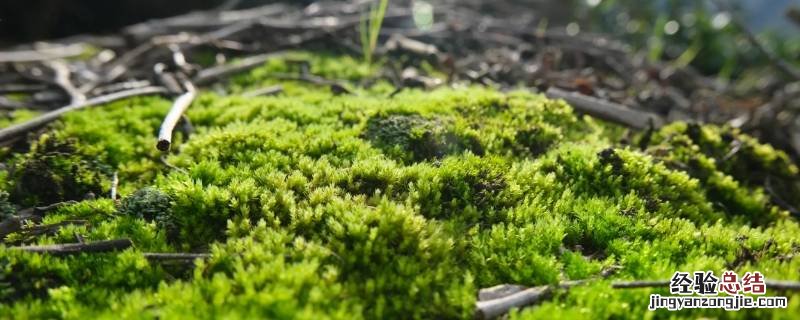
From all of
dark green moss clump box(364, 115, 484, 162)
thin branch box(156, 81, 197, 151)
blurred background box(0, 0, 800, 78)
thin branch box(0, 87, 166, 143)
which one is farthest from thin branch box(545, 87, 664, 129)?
thin branch box(0, 87, 166, 143)

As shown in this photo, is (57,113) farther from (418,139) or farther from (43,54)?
(43,54)

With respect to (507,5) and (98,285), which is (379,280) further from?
(507,5)

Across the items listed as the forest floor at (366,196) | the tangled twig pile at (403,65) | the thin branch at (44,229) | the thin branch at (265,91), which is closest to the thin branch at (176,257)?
the forest floor at (366,196)

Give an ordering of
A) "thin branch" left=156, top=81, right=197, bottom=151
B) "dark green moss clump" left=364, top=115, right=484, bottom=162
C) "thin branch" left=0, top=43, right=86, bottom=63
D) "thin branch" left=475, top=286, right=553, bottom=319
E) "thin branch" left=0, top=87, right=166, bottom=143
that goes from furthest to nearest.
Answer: "thin branch" left=0, top=43, right=86, bottom=63 → "thin branch" left=0, top=87, right=166, bottom=143 → "dark green moss clump" left=364, top=115, right=484, bottom=162 → "thin branch" left=156, top=81, right=197, bottom=151 → "thin branch" left=475, top=286, right=553, bottom=319

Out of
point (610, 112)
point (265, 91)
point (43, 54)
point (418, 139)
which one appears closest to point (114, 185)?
point (265, 91)

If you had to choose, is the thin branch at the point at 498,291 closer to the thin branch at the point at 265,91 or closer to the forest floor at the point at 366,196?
the forest floor at the point at 366,196

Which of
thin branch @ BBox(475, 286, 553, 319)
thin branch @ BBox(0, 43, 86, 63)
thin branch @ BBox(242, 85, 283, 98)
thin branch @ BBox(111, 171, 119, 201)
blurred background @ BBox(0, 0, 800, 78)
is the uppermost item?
blurred background @ BBox(0, 0, 800, 78)

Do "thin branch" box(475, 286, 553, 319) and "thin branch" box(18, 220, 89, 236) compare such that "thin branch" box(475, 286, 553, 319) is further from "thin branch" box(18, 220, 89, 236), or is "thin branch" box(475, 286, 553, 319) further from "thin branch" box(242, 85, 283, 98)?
"thin branch" box(242, 85, 283, 98)

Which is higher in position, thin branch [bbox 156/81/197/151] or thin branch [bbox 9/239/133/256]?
thin branch [bbox 156/81/197/151]
